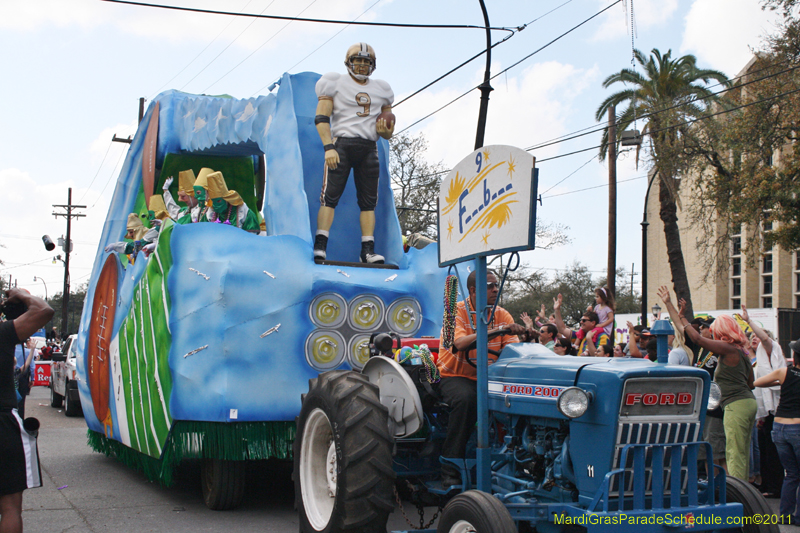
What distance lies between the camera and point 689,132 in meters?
21.4

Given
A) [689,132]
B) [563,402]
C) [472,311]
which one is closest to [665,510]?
[563,402]

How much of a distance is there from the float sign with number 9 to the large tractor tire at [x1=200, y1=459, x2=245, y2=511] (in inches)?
128

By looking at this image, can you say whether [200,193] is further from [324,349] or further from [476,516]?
[476,516]

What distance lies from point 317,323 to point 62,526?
2.77 metres

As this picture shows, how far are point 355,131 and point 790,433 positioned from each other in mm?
5122

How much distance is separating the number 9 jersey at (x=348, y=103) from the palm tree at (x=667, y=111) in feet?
47.8

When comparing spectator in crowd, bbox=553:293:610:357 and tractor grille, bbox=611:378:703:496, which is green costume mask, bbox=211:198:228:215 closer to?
spectator in crowd, bbox=553:293:610:357

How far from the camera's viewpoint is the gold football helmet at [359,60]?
8344 millimetres

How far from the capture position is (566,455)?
434 centimetres

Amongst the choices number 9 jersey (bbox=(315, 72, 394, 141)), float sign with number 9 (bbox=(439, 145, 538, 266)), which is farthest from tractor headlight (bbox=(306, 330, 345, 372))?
float sign with number 9 (bbox=(439, 145, 538, 266))

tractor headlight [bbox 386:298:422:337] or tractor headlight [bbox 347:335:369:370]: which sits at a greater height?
tractor headlight [bbox 386:298:422:337]

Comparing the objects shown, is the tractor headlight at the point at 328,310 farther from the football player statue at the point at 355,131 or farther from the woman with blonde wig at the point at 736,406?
the woman with blonde wig at the point at 736,406

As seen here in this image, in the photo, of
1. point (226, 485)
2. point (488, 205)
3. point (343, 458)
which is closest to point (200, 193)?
point (226, 485)

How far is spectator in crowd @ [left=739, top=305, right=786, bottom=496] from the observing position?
7.95m
